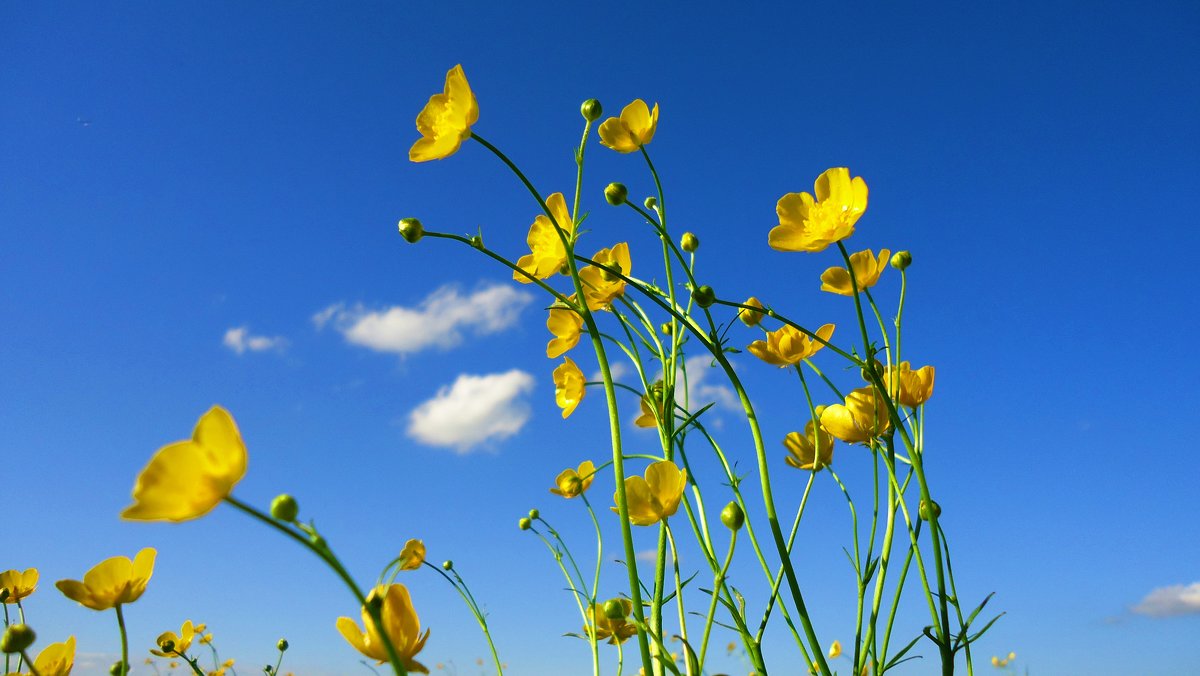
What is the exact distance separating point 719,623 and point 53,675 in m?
1.06

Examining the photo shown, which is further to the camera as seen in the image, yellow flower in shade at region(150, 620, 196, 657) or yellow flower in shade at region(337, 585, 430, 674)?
yellow flower in shade at region(150, 620, 196, 657)

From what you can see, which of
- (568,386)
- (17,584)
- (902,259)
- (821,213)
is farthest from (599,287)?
(17,584)

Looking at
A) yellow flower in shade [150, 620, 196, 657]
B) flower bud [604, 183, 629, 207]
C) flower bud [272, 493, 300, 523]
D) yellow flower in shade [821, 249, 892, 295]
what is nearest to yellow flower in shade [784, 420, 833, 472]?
yellow flower in shade [821, 249, 892, 295]

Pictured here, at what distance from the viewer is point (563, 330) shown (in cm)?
132

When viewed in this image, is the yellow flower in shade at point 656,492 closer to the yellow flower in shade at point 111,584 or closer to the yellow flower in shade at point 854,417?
the yellow flower in shade at point 854,417

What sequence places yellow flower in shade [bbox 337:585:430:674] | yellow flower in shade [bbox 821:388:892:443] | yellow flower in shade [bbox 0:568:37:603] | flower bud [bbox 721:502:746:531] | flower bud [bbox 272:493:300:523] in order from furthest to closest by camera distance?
yellow flower in shade [bbox 0:568:37:603] < yellow flower in shade [bbox 821:388:892:443] < flower bud [bbox 721:502:746:531] < yellow flower in shade [bbox 337:585:430:674] < flower bud [bbox 272:493:300:523]

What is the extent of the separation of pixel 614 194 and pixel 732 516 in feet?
1.97

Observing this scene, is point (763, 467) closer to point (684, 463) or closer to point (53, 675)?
point (684, 463)

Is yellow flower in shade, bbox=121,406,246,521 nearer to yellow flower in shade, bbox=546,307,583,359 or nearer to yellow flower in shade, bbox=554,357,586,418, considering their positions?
yellow flower in shade, bbox=546,307,583,359

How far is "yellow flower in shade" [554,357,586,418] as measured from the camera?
1433 millimetres

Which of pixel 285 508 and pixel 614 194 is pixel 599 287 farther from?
pixel 285 508

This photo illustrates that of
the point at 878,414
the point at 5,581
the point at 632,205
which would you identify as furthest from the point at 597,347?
the point at 5,581

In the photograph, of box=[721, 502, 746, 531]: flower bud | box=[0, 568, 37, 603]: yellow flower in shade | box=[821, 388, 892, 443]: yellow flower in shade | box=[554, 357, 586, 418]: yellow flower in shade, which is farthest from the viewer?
box=[0, 568, 37, 603]: yellow flower in shade

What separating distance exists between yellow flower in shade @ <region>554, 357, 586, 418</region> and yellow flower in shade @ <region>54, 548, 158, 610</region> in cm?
71
